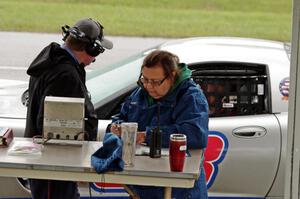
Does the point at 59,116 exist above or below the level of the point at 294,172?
above

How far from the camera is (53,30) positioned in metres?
17.2

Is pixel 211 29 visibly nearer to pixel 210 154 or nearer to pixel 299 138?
pixel 210 154

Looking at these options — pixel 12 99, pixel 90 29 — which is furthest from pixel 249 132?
pixel 12 99

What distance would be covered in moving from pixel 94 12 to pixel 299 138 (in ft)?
50.6

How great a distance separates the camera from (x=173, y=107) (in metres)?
4.56

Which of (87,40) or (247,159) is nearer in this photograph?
(87,40)

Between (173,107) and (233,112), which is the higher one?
(173,107)

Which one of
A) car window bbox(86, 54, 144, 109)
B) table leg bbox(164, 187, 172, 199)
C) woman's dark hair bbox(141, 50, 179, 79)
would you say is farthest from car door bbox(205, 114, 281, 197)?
table leg bbox(164, 187, 172, 199)

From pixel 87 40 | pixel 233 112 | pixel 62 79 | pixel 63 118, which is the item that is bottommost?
pixel 233 112

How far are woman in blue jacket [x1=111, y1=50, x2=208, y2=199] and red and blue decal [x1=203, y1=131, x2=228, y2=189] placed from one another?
85cm

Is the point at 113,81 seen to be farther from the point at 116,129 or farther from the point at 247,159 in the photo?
A: the point at 116,129

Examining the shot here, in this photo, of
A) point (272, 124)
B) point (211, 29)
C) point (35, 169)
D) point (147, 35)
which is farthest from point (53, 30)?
point (35, 169)

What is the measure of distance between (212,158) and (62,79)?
1382mm

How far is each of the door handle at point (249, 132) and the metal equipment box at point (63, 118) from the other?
142cm
